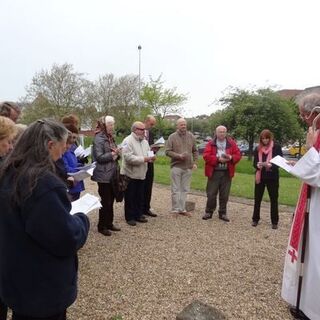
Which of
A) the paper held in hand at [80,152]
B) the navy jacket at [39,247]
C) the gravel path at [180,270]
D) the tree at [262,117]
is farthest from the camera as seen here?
the tree at [262,117]

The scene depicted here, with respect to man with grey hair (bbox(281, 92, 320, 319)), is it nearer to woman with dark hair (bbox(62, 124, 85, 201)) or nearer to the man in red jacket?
woman with dark hair (bbox(62, 124, 85, 201))

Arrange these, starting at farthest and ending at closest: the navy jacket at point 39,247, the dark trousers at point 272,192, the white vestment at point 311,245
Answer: the dark trousers at point 272,192 < the white vestment at point 311,245 < the navy jacket at point 39,247

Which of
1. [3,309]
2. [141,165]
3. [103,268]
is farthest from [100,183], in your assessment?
[3,309]

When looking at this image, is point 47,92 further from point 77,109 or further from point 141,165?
point 141,165

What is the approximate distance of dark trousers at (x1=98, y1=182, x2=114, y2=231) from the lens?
22.0 feet

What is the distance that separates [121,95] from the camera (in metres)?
42.8

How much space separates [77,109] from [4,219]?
35.9m

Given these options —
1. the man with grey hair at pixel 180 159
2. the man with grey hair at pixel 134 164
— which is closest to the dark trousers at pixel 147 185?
the man with grey hair at pixel 180 159

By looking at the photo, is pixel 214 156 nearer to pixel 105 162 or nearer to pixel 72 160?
pixel 105 162

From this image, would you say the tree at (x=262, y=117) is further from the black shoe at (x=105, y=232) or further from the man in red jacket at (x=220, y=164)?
the black shoe at (x=105, y=232)

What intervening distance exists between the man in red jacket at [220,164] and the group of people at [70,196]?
21mm

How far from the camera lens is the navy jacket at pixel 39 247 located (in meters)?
2.12

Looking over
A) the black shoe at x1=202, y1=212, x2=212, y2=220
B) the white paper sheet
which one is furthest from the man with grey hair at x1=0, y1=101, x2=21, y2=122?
the black shoe at x1=202, y1=212, x2=212, y2=220

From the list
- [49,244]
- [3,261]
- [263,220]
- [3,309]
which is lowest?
[263,220]
